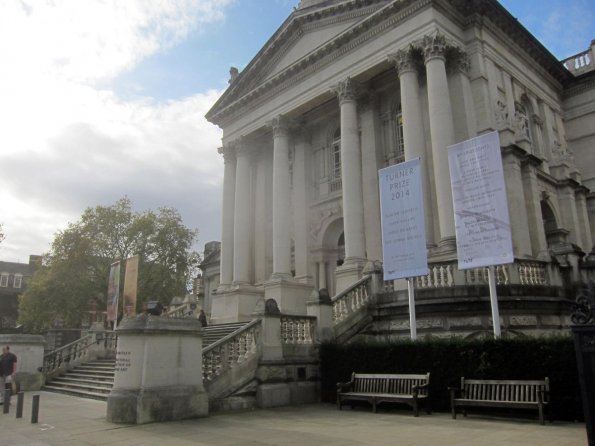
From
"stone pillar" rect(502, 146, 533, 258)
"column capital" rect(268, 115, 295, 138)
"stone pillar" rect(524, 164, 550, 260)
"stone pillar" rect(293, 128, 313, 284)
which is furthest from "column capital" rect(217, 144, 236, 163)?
"stone pillar" rect(524, 164, 550, 260)

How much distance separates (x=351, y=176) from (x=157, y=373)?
45.7 feet

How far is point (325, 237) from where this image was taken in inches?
1069

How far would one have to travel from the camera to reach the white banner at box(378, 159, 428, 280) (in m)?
14.1

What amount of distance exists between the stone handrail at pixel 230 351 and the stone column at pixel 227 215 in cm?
1445

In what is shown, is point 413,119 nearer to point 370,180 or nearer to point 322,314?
point 370,180

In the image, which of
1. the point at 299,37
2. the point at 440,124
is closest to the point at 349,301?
the point at 440,124

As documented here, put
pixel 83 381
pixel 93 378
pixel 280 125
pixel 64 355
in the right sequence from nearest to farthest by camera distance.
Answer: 1. pixel 83 381
2. pixel 93 378
3. pixel 64 355
4. pixel 280 125

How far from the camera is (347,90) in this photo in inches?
930

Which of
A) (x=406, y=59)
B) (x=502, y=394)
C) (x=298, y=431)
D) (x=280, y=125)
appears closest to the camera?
(x=298, y=431)

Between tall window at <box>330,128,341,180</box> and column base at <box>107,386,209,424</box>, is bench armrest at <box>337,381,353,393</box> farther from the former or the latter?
tall window at <box>330,128,341,180</box>

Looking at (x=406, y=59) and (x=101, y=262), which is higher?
(x=406, y=59)

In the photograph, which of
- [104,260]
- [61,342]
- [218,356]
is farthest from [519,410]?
[104,260]

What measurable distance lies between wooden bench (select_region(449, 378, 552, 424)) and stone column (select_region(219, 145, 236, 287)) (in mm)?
19105

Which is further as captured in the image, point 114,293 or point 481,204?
point 114,293
